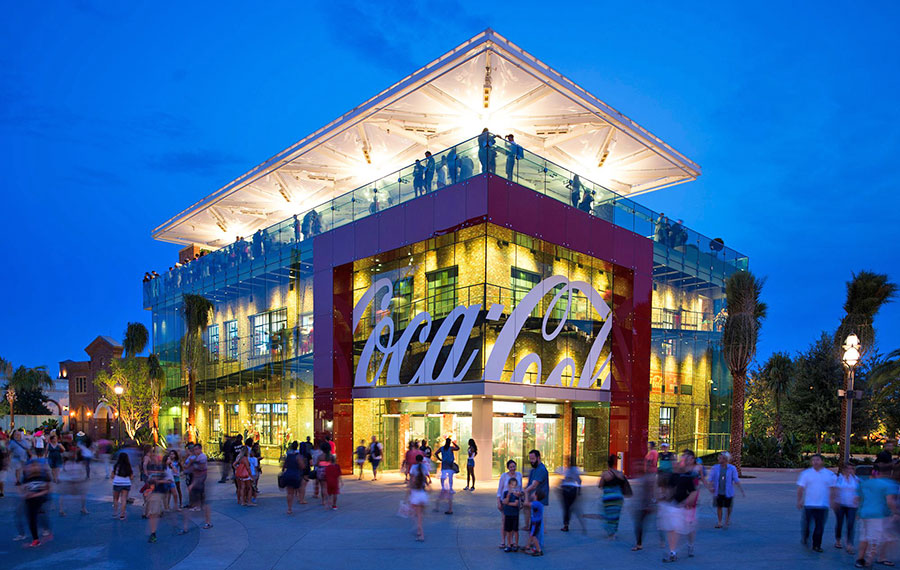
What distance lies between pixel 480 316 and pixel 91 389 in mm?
49510

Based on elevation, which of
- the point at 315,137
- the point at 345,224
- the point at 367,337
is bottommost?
the point at 367,337

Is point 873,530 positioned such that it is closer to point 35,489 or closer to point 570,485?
point 570,485

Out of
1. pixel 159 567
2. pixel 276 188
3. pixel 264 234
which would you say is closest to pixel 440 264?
pixel 264 234

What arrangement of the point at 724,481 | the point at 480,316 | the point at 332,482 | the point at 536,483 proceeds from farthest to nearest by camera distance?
the point at 480,316 < the point at 332,482 < the point at 724,481 < the point at 536,483

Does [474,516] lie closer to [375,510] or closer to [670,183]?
[375,510]

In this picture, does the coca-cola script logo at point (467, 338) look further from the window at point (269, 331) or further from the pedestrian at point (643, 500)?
the pedestrian at point (643, 500)

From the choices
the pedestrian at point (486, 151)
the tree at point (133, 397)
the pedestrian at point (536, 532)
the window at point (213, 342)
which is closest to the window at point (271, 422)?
the window at point (213, 342)

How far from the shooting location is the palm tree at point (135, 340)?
46.4 m

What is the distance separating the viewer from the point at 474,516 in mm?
15594

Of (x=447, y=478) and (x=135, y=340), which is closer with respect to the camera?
(x=447, y=478)

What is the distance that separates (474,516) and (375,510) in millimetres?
2725

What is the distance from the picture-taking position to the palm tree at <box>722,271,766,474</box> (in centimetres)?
2589

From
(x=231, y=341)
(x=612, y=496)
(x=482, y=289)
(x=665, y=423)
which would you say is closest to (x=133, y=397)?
(x=231, y=341)

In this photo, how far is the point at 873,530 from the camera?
10641 millimetres
